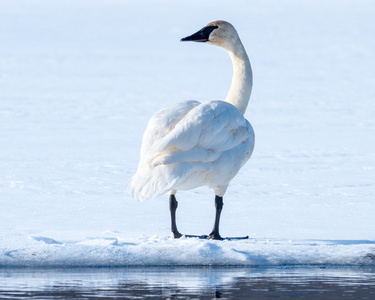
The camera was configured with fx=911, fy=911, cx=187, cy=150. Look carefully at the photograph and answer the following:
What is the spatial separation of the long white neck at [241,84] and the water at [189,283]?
294 centimetres

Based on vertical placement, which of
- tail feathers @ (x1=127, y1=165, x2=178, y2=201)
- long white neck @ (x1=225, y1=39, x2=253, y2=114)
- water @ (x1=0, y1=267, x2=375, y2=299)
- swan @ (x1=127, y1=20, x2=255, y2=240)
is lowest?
water @ (x1=0, y1=267, x2=375, y2=299)

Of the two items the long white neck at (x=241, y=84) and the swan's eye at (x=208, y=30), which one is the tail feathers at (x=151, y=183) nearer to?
the long white neck at (x=241, y=84)

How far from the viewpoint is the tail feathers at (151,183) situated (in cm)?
773

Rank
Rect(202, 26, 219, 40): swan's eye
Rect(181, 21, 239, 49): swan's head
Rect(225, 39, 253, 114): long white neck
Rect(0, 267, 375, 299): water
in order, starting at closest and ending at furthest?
Rect(0, 267, 375, 299): water → Rect(225, 39, 253, 114): long white neck → Rect(181, 21, 239, 49): swan's head → Rect(202, 26, 219, 40): swan's eye

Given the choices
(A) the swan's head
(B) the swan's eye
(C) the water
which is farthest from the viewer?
(B) the swan's eye

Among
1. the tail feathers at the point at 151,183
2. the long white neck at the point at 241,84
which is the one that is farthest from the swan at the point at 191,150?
the long white neck at the point at 241,84

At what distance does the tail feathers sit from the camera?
7.73m

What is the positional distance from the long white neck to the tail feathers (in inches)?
71.9

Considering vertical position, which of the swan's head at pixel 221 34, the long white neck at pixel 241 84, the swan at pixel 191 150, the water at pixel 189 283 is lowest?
the water at pixel 189 283

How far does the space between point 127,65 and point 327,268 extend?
25.4 m

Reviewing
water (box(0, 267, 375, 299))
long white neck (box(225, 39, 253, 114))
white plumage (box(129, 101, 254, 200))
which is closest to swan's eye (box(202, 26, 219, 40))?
A: long white neck (box(225, 39, 253, 114))

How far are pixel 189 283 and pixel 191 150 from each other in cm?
213

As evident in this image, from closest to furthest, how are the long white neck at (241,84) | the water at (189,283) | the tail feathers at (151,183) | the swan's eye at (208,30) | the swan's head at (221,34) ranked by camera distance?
1. the water at (189,283)
2. the tail feathers at (151,183)
3. the long white neck at (241,84)
4. the swan's head at (221,34)
5. the swan's eye at (208,30)

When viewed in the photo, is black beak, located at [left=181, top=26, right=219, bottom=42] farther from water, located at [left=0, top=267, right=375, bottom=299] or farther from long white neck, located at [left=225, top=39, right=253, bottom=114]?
water, located at [left=0, top=267, right=375, bottom=299]
